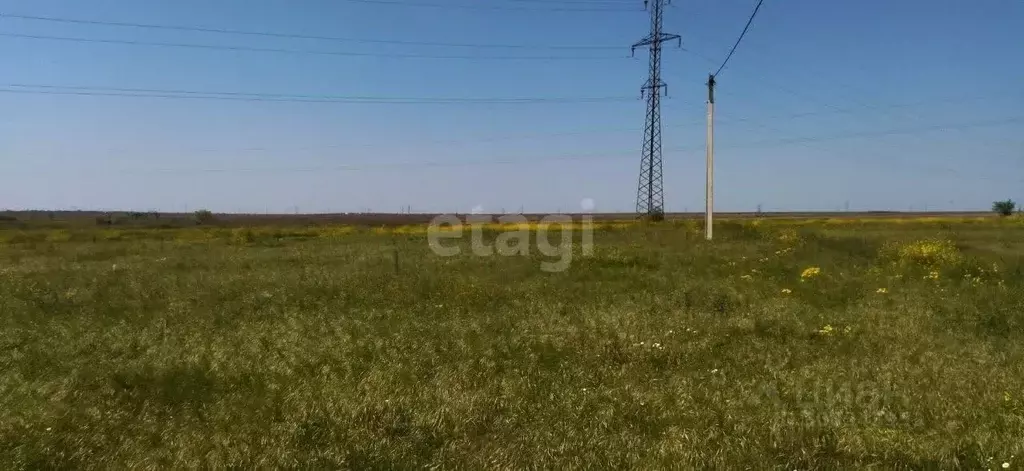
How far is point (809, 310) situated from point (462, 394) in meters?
8.56

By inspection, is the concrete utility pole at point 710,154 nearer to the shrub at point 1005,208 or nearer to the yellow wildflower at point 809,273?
the yellow wildflower at point 809,273

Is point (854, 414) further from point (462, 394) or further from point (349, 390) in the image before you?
point (349, 390)

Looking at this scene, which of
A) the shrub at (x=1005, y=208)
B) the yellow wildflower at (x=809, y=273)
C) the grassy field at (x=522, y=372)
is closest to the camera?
the grassy field at (x=522, y=372)

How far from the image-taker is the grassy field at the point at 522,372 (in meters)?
5.96

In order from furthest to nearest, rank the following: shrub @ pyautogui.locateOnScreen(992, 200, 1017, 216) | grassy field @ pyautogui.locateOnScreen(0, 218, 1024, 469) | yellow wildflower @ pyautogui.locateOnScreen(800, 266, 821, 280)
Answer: shrub @ pyautogui.locateOnScreen(992, 200, 1017, 216) → yellow wildflower @ pyautogui.locateOnScreen(800, 266, 821, 280) → grassy field @ pyautogui.locateOnScreen(0, 218, 1024, 469)

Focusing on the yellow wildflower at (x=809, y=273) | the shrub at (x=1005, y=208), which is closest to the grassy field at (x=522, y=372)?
the yellow wildflower at (x=809, y=273)

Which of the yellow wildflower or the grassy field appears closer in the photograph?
the grassy field

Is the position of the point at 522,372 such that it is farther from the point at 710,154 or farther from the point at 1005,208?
the point at 1005,208

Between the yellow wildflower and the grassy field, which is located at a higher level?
the yellow wildflower

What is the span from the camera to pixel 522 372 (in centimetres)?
880

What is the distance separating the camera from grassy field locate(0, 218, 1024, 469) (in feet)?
19.6

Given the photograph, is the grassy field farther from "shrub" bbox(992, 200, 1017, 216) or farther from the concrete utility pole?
"shrub" bbox(992, 200, 1017, 216)

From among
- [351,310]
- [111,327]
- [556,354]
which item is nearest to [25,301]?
[111,327]

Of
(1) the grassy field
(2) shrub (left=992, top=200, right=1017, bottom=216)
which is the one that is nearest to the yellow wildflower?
(1) the grassy field
